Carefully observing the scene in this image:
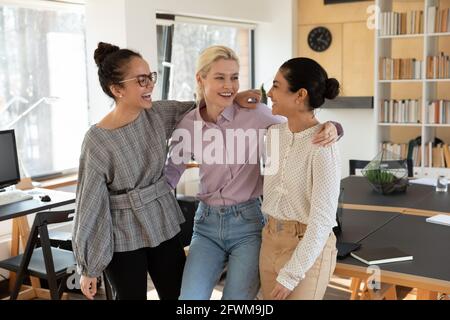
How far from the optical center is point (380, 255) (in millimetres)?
2227

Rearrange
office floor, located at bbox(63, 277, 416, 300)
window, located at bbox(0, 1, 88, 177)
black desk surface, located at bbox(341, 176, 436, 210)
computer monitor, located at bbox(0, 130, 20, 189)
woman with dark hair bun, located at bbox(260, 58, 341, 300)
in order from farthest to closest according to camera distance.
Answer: window, located at bbox(0, 1, 88, 177), computer monitor, located at bbox(0, 130, 20, 189), office floor, located at bbox(63, 277, 416, 300), black desk surface, located at bbox(341, 176, 436, 210), woman with dark hair bun, located at bbox(260, 58, 341, 300)

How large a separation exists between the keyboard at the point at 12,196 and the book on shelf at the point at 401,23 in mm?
3886

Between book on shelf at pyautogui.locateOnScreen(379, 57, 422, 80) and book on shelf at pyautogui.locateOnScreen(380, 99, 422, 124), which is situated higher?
book on shelf at pyautogui.locateOnScreen(379, 57, 422, 80)

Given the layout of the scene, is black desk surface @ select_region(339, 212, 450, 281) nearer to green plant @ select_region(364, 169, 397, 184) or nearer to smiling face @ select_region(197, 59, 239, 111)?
green plant @ select_region(364, 169, 397, 184)

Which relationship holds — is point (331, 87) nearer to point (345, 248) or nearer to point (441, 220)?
point (345, 248)

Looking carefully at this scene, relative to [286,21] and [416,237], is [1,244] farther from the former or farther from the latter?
[286,21]

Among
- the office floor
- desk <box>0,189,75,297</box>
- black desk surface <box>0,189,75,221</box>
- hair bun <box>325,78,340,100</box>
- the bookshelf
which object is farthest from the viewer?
the bookshelf

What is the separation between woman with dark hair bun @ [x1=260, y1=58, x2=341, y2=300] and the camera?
1.87 m

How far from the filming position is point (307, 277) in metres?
1.92

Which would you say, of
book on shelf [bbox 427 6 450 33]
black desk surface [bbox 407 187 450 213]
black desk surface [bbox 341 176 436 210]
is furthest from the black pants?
book on shelf [bbox 427 6 450 33]

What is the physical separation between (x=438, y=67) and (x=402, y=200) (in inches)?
112

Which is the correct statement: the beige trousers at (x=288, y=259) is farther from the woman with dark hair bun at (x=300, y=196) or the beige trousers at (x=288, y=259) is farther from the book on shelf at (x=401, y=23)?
the book on shelf at (x=401, y=23)

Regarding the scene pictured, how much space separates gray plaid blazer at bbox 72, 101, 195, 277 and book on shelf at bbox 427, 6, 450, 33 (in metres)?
4.27

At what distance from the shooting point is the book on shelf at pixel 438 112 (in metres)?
5.69
